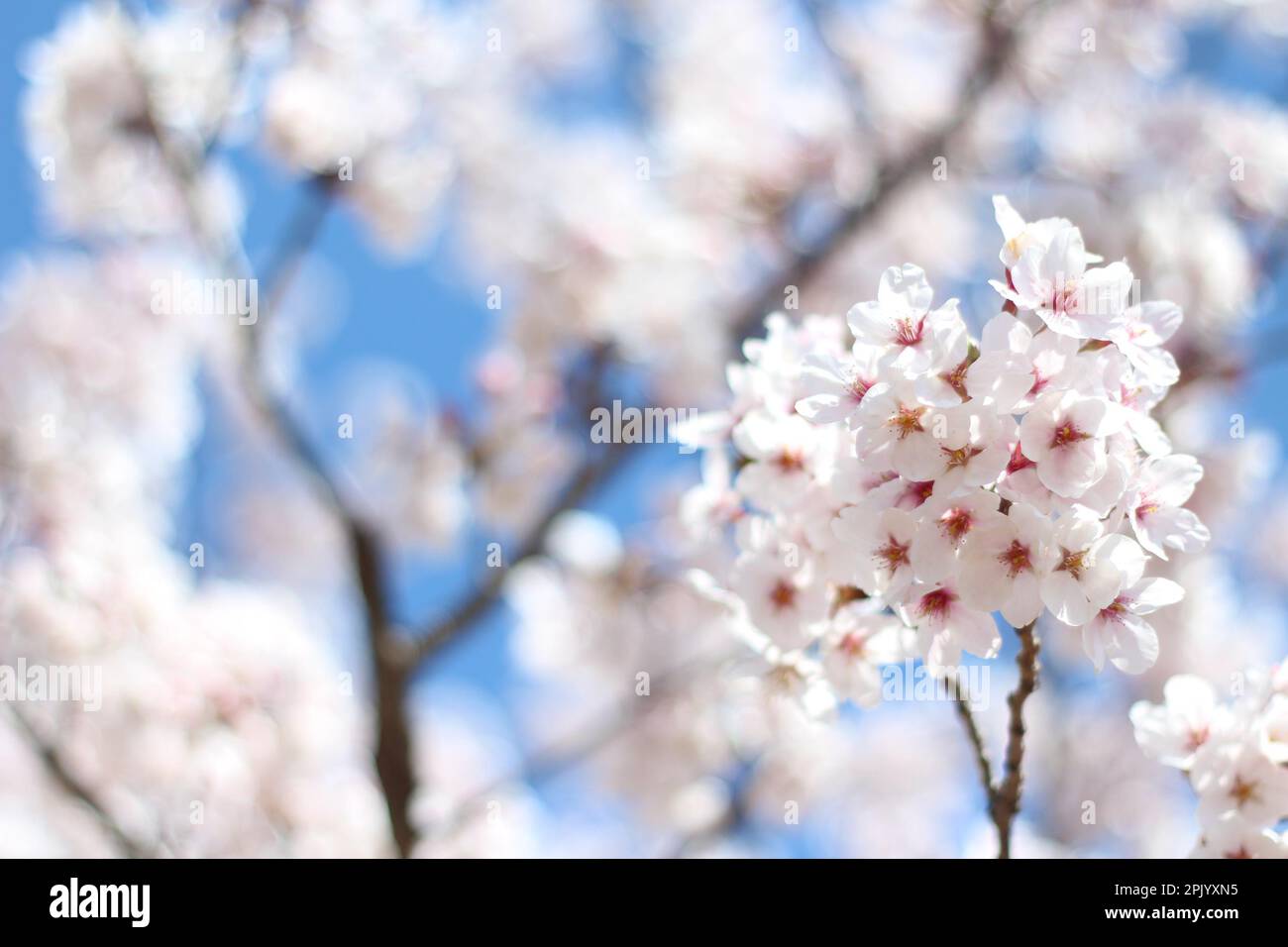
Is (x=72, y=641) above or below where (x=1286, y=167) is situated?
below

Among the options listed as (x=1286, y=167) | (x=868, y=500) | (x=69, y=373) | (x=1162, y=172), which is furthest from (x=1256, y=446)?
(x=69, y=373)

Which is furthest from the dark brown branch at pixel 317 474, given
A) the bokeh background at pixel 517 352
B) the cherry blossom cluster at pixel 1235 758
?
the cherry blossom cluster at pixel 1235 758

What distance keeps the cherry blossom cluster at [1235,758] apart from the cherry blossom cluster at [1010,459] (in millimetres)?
253

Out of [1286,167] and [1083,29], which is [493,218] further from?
[1286,167]

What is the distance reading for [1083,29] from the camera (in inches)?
170

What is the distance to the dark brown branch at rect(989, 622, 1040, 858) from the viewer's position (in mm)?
1408

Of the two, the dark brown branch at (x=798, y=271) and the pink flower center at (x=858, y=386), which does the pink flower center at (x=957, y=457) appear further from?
the dark brown branch at (x=798, y=271)

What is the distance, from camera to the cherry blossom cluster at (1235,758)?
4.70ft

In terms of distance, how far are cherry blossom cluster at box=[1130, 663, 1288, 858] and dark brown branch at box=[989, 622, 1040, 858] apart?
0.21 meters

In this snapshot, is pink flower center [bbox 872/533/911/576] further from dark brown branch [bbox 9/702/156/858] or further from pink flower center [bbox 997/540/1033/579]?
dark brown branch [bbox 9/702/156/858]

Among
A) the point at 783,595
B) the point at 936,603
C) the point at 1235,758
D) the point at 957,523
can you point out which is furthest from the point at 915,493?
the point at 1235,758
